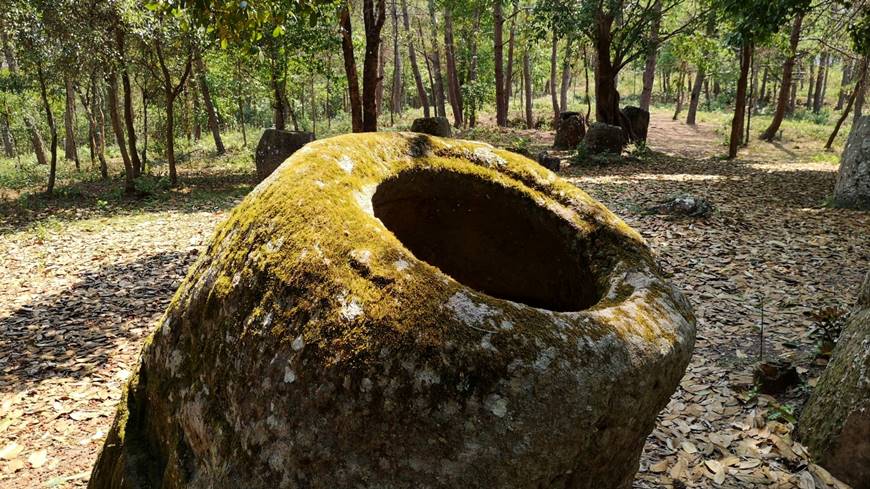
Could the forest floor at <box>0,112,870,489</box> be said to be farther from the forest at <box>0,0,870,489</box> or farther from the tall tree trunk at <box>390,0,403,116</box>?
the tall tree trunk at <box>390,0,403,116</box>

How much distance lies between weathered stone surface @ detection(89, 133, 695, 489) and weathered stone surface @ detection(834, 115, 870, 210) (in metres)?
7.87

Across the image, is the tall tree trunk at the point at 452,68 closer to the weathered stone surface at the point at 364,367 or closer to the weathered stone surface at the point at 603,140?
the weathered stone surface at the point at 603,140

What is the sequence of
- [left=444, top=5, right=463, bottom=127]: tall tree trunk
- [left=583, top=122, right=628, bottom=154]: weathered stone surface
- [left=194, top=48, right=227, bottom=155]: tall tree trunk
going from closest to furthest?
[left=583, top=122, right=628, bottom=154]: weathered stone surface
[left=194, top=48, right=227, bottom=155]: tall tree trunk
[left=444, top=5, right=463, bottom=127]: tall tree trunk

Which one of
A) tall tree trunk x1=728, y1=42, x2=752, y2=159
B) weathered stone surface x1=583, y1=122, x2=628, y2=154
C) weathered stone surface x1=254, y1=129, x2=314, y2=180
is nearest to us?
weathered stone surface x1=254, y1=129, x2=314, y2=180

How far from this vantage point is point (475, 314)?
1.83 meters

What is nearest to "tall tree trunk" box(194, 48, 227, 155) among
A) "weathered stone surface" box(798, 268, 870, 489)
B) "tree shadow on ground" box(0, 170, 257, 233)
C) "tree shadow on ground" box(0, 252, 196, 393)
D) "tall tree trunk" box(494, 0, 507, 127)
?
"tree shadow on ground" box(0, 170, 257, 233)

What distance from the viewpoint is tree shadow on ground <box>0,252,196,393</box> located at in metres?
4.89

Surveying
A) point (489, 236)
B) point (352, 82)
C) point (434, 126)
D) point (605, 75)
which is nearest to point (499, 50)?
point (605, 75)

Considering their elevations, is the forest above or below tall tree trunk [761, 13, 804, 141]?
below

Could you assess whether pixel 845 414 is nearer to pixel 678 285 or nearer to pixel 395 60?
pixel 678 285

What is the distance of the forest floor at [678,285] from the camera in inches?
138

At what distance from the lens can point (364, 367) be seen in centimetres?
171

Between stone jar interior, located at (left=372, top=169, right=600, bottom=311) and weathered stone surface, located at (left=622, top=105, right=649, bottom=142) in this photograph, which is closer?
stone jar interior, located at (left=372, top=169, right=600, bottom=311)

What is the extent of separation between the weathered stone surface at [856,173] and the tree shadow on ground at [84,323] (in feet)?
33.4
